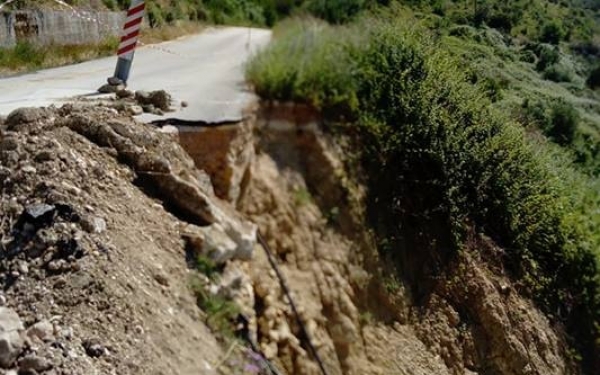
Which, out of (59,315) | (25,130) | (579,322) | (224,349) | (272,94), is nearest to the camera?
(59,315)

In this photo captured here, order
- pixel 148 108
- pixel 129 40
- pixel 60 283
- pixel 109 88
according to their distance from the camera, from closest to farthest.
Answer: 1. pixel 60 283
2. pixel 148 108
3. pixel 109 88
4. pixel 129 40

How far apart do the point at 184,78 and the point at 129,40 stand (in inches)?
28.3

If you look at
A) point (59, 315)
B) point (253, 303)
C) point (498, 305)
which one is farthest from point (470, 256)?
point (59, 315)

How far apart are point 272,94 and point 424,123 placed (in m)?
1.40

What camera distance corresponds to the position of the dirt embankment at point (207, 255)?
398 centimetres

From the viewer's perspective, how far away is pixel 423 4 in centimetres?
642

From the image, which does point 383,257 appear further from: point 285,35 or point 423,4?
point 423,4

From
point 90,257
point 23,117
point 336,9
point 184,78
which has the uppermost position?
point 336,9

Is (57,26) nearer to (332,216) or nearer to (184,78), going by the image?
(184,78)

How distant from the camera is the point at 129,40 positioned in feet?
25.6

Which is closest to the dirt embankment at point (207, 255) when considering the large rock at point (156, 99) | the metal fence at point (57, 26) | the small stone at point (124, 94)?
the large rock at point (156, 99)

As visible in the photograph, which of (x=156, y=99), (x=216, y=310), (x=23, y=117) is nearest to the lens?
(x=216, y=310)

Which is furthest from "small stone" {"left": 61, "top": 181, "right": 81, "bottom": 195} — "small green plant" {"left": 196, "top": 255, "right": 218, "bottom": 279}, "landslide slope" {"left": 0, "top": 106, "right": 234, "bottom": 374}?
"small green plant" {"left": 196, "top": 255, "right": 218, "bottom": 279}

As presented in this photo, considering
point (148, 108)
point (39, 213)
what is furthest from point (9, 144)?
point (148, 108)
